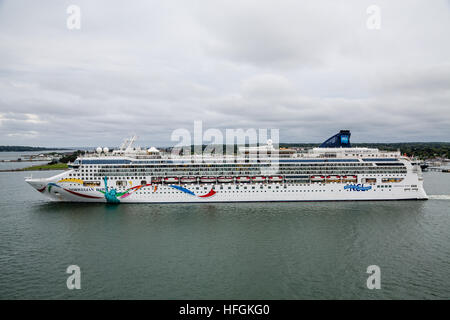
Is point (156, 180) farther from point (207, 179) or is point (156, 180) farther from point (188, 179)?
point (207, 179)

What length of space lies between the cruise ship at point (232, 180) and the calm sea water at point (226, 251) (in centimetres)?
219

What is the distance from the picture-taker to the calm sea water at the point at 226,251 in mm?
12695

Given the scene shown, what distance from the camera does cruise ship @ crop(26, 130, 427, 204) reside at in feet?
93.8

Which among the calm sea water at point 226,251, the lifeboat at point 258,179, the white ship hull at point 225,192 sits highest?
the lifeboat at point 258,179

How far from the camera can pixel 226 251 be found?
16703 mm

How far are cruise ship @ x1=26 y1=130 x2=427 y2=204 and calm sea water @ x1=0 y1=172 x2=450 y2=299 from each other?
2.19 m

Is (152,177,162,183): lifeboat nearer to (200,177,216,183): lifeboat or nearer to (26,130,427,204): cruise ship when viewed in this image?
(26,130,427,204): cruise ship

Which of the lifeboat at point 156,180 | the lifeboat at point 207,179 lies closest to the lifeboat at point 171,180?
the lifeboat at point 156,180

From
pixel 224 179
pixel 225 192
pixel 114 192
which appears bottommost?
pixel 225 192

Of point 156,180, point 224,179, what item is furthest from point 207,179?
point 156,180

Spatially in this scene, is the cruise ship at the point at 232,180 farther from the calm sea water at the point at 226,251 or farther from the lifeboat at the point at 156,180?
the calm sea water at the point at 226,251

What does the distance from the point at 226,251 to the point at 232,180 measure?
12.9 metres

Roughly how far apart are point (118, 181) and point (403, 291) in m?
25.9

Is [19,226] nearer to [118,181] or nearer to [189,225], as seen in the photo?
[118,181]
